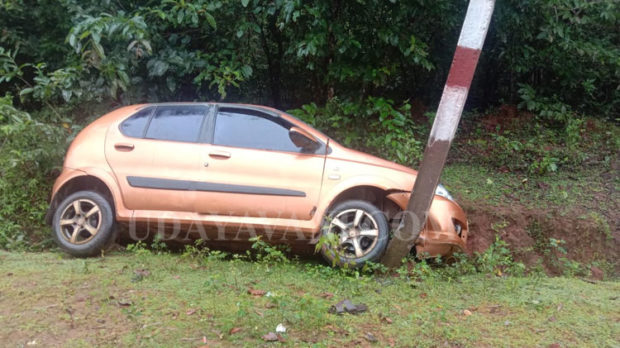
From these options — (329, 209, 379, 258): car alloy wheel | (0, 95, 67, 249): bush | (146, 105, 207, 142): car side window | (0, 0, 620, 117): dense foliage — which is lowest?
(0, 95, 67, 249): bush

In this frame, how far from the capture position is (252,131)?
219 inches

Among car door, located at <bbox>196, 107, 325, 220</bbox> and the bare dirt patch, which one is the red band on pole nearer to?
car door, located at <bbox>196, 107, 325, 220</bbox>

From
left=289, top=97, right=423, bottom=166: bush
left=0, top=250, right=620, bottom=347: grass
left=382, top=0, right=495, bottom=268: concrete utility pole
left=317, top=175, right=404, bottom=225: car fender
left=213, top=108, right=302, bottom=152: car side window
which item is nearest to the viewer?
left=0, top=250, right=620, bottom=347: grass

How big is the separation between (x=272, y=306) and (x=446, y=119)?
2248 mm

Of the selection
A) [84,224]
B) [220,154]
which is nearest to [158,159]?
[220,154]

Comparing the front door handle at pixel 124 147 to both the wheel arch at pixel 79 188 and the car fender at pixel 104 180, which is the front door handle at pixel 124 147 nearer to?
the car fender at pixel 104 180

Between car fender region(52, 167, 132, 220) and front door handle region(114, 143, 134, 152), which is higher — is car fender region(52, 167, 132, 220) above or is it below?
below

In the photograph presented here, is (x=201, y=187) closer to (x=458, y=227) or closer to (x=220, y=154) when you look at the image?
(x=220, y=154)

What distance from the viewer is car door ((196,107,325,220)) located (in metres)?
5.28

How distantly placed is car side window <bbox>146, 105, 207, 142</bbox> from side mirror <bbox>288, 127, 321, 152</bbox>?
3.36 feet

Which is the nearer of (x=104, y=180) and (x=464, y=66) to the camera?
(x=464, y=66)

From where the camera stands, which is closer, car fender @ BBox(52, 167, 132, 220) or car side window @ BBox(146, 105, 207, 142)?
car fender @ BBox(52, 167, 132, 220)

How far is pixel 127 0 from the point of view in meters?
8.10

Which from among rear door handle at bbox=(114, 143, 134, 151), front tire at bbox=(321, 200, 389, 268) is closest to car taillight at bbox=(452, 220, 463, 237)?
front tire at bbox=(321, 200, 389, 268)
